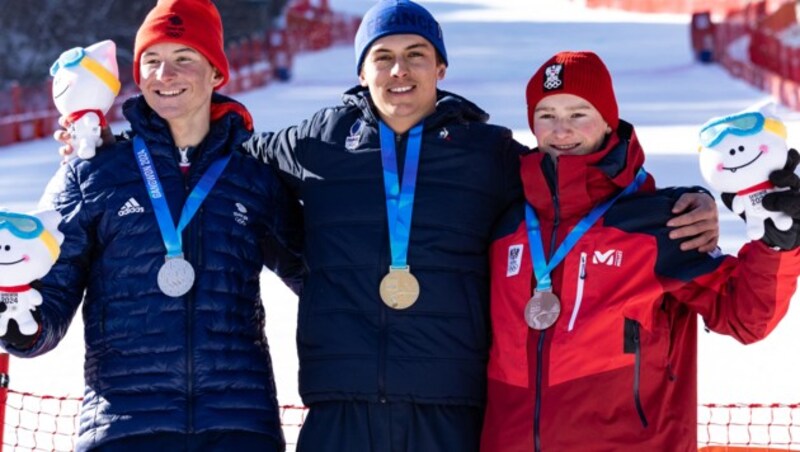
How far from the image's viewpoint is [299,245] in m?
5.35

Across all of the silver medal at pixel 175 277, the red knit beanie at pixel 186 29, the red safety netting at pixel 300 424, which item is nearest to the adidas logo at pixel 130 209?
the silver medal at pixel 175 277

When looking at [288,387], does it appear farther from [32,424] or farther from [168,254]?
[168,254]

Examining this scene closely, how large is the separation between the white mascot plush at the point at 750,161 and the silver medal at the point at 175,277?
A: 5.22 ft

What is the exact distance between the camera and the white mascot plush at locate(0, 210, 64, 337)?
469 cm

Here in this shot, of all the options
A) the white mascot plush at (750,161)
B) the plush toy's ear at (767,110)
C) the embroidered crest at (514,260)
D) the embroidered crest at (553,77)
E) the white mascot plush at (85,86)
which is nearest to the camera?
the white mascot plush at (750,161)

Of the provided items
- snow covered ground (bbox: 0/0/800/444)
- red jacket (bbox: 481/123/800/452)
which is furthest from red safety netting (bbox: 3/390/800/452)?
red jacket (bbox: 481/123/800/452)

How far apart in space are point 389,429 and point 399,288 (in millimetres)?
432

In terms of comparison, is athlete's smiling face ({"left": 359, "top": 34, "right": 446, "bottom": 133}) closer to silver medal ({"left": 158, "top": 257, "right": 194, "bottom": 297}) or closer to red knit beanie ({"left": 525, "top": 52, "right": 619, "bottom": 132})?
red knit beanie ({"left": 525, "top": 52, "right": 619, "bottom": 132})

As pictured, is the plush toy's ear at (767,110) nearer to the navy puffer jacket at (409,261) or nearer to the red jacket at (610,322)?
the red jacket at (610,322)

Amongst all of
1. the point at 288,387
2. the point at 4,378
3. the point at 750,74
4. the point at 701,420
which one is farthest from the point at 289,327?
the point at 750,74

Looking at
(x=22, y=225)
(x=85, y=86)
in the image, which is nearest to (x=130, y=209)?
(x=22, y=225)

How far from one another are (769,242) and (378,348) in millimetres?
1213

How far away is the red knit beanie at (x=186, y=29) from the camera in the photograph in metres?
5.16

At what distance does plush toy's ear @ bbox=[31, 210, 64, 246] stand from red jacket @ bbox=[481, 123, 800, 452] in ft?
4.41
